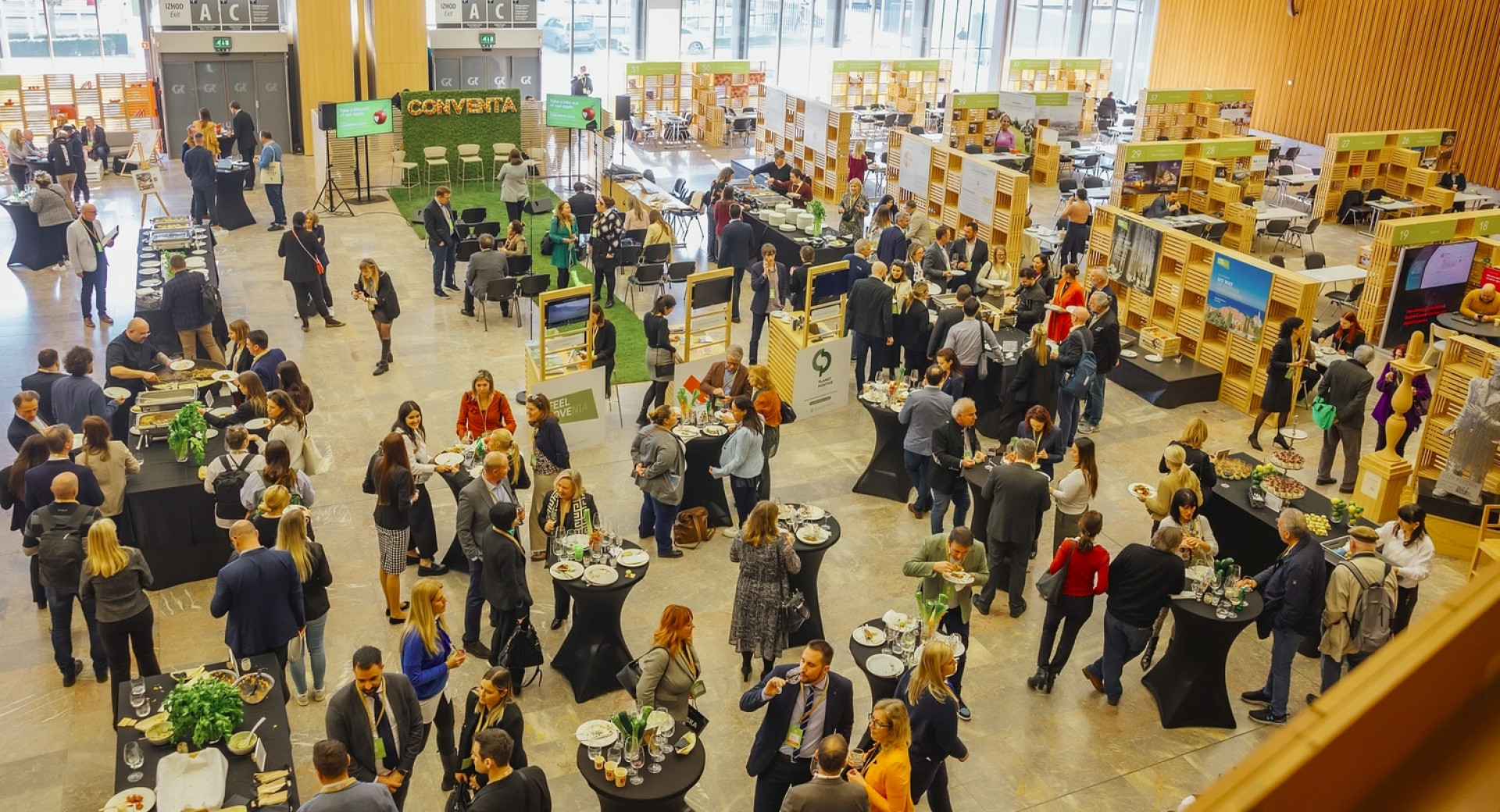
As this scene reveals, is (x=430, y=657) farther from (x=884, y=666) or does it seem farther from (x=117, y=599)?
(x=884, y=666)

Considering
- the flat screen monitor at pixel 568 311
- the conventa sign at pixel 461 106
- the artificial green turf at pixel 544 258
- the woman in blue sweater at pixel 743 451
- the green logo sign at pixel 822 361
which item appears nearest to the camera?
the woman in blue sweater at pixel 743 451

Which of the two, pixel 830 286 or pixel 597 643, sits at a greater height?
pixel 830 286

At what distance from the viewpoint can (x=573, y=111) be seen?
1973 centimetres

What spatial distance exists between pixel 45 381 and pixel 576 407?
13.2ft

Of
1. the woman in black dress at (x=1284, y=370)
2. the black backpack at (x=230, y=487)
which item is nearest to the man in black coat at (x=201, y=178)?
the black backpack at (x=230, y=487)

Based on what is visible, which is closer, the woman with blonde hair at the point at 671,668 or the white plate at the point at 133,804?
the white plate at the point at 133,804

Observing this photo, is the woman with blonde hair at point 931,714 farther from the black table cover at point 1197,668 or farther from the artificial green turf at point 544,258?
the artificial green turf at point 544,258

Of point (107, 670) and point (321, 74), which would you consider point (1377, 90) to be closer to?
point (321, 74)

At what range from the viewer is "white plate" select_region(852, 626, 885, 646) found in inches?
254

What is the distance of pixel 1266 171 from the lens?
21.3 metres

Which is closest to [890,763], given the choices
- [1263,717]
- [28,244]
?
[1263,717]

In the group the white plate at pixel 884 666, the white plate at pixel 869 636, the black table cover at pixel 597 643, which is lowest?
the black table cover at pixel 597 643

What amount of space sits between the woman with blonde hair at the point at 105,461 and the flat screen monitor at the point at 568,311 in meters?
3.54

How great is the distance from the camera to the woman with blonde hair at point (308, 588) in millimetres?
6375
